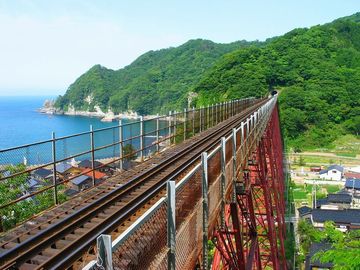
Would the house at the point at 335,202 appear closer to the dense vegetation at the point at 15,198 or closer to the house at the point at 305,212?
the house at the point at 305,212

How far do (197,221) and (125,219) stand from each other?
1471 mm

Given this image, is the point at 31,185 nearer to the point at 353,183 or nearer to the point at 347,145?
the point at 353,183

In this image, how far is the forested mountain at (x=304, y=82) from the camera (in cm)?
7894

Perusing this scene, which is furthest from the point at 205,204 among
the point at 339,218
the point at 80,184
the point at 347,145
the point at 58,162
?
the point at 347,145

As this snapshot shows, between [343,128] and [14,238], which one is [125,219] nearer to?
[14,238]

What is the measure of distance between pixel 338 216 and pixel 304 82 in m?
57.0

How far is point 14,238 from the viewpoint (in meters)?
5.84

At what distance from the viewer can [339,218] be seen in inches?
1470

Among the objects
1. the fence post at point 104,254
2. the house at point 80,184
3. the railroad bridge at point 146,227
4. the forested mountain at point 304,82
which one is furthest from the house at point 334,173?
the fence post at point 104,254

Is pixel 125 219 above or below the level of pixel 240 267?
above

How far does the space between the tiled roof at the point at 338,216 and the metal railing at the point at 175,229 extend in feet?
113

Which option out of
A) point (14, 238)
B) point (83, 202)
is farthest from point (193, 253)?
point (83, 202)

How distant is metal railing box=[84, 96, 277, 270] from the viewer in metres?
2.74

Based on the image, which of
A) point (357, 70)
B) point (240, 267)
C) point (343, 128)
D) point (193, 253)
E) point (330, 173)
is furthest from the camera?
point (357, 70)
